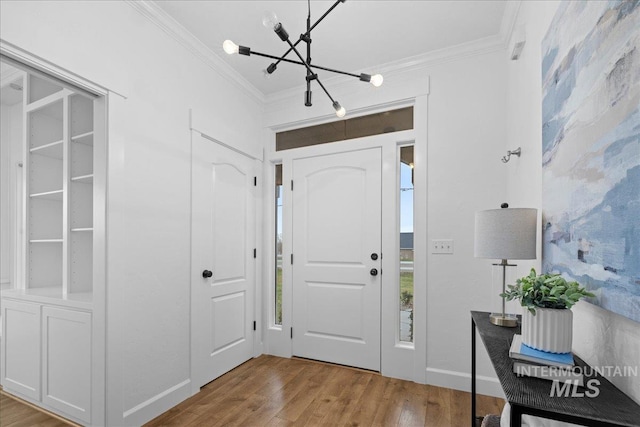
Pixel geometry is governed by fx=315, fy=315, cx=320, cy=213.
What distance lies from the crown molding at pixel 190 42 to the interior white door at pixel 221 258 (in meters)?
0.65

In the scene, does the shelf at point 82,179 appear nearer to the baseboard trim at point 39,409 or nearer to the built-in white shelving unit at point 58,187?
the built-in white shelving unit at point 58,187

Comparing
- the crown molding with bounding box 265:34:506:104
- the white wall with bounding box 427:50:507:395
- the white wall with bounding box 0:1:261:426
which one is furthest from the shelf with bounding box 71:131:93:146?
the white wall with bounding box 427:50:507:395

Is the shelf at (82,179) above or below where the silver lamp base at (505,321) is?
above

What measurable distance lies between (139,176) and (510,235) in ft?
6.99

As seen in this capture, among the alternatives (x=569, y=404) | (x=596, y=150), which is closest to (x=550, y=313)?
(x=569, y=404)

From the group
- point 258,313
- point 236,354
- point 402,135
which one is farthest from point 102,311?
point 402,135

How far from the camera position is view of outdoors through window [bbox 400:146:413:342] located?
2.77 meters

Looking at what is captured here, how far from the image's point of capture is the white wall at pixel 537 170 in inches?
32.1

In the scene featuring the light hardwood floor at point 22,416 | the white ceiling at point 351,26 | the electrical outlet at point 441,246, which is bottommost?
the light hardwood floor at point 22,416

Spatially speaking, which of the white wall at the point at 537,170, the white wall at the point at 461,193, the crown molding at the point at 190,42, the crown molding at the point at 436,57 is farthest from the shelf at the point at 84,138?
the white wall at the point at 537,170

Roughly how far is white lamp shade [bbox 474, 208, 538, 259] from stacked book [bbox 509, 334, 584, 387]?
495 millimetres

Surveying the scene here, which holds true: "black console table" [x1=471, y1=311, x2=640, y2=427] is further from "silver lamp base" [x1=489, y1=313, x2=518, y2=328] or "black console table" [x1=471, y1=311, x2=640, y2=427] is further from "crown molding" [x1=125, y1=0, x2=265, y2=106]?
"crown molding" [x1=125, y1=0, x2=265, y2=106]

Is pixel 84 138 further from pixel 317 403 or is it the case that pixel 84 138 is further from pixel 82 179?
pixel 317 403

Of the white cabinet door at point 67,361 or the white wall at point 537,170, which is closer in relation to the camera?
the white wall at point 537,170
